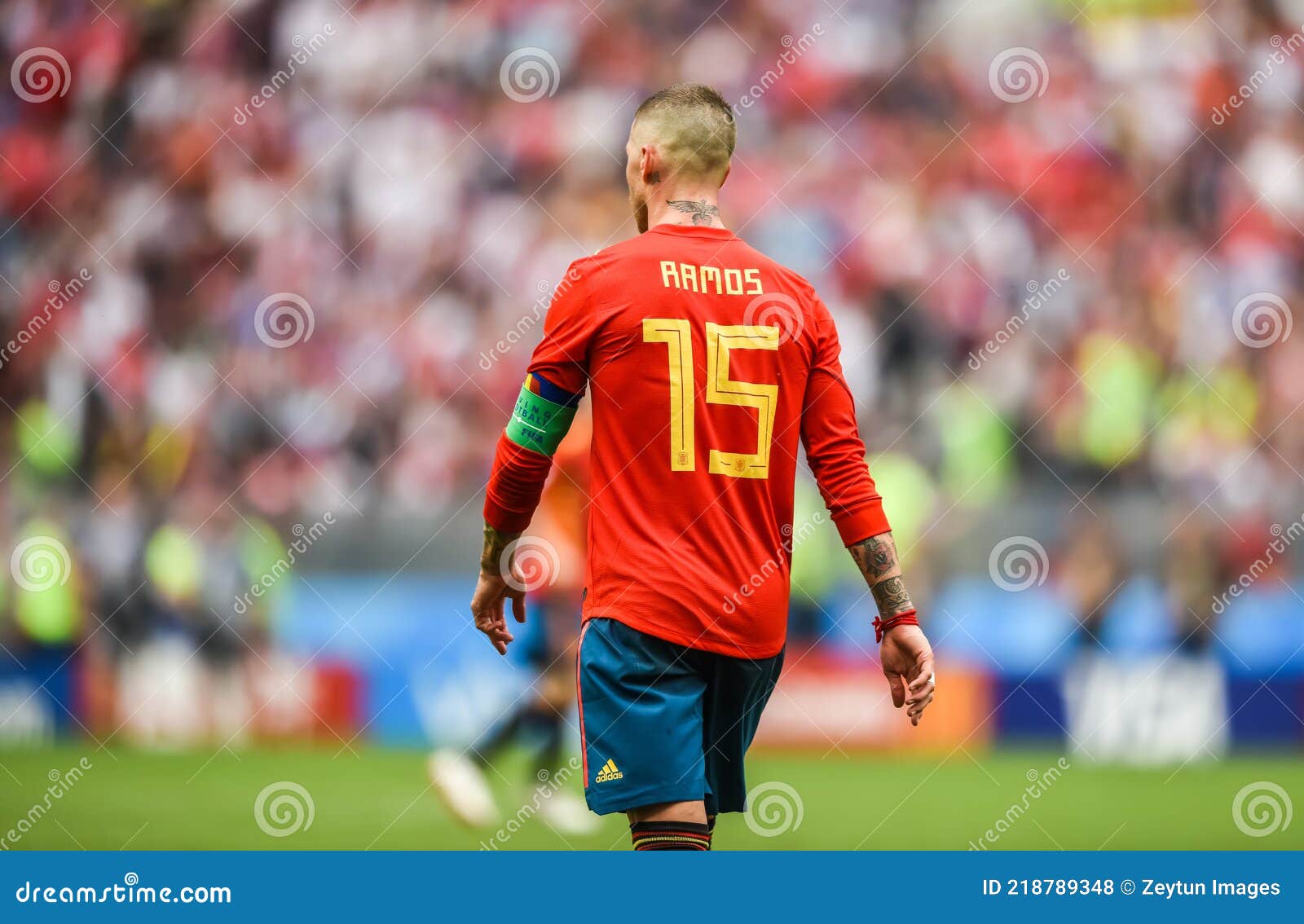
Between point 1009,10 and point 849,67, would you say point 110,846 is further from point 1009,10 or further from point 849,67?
point 1009,10

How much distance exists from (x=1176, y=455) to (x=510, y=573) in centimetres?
891

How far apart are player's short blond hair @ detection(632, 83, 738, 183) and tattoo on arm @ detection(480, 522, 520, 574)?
93 cm

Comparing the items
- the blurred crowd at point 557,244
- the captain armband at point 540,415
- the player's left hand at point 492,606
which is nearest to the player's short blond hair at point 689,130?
the captain armband at point 540,415

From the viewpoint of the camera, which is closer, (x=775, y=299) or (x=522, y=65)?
(x=775, y=299)

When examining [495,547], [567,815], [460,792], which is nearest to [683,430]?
[495,547]

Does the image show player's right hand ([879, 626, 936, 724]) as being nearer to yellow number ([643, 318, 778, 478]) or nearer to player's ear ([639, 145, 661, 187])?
yellow number ([643, 318, 778, 478])

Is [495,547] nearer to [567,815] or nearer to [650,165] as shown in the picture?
[650,165]

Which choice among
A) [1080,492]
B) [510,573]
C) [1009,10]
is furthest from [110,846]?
[1009,10]

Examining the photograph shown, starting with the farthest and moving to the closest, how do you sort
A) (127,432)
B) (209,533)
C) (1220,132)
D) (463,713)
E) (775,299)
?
(1220,132), (127,432), (209,533), (463,713), (775,299)

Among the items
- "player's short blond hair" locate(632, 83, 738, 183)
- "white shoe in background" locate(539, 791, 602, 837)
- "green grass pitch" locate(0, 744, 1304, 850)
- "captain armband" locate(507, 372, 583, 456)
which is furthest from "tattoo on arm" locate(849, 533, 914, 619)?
"white shoe in background" locate(539, 791, 602, 837)

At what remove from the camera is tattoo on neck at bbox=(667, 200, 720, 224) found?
11.9 ft

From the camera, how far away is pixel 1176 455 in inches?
457

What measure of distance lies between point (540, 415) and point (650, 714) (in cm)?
71

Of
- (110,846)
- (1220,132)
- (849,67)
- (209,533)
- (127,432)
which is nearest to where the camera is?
(110,846)
